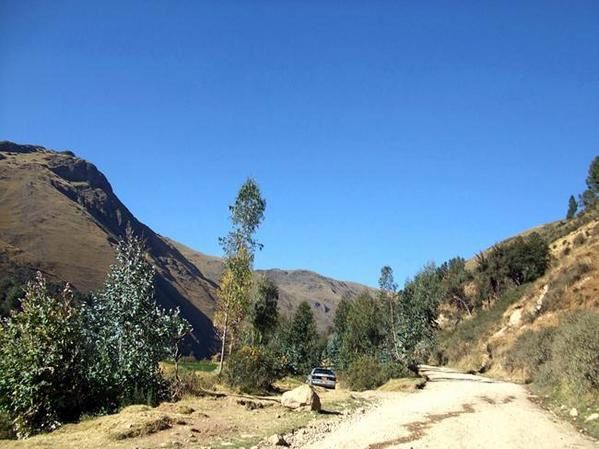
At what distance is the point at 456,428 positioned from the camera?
15711 millimetres

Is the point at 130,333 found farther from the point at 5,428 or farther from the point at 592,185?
the point at 592,185

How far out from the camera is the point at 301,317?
2849 inches

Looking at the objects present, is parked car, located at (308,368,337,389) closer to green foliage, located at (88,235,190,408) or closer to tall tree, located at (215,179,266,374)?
tall tree, located at (215,179,266,374)

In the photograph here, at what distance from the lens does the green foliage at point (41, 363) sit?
570 inches

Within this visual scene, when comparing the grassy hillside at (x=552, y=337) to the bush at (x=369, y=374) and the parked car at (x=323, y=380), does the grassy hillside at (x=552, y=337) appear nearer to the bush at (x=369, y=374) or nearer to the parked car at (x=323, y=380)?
the bush at (x=369, y=374)

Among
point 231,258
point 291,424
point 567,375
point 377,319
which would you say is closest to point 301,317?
point 377,319

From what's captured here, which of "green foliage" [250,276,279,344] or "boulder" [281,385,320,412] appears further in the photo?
"green foliage" [250,276,279,344]

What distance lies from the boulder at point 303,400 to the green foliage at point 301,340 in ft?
149

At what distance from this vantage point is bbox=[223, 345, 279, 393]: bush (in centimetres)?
2675

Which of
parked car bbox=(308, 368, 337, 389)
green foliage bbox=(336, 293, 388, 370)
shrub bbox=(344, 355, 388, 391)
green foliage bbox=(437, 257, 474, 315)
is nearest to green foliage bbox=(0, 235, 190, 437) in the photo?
parked car bbox=(308, 368, 337, 389)

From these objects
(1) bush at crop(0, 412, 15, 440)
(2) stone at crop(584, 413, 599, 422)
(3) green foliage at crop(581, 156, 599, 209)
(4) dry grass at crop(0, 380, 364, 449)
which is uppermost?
(3) green foliage at crop(581, 156, 599, 209)

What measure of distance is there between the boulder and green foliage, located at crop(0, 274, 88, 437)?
7.20m

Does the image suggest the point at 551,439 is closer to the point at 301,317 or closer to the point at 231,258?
the point at 231,258

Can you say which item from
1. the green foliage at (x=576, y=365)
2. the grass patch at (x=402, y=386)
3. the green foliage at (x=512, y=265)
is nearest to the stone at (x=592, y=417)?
the green foliage at (x=576, y=365)
